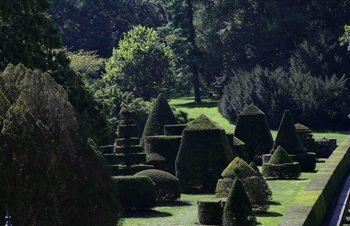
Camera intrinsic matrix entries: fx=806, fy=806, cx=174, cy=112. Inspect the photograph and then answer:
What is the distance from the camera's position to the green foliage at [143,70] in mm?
71750

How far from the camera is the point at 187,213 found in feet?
94.8

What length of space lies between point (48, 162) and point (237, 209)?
1002 centimetres

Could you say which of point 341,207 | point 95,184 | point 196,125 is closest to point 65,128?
point 95,184

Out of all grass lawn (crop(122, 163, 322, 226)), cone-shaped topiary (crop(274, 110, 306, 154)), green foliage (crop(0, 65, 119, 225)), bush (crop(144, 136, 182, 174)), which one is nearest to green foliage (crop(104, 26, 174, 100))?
cone-shaped topiary (crop(274, 110, 306, 154))

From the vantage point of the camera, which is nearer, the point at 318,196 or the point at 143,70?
the point at 318,196

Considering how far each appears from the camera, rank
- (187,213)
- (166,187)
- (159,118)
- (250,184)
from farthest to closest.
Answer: (159,118) → (166,187) → (187,213) → (250,184)

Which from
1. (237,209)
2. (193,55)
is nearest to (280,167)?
(237,209)

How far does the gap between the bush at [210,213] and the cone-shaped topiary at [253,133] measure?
19548 mm

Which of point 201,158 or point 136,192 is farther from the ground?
point 201,158

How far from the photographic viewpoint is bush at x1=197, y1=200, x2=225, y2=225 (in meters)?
26.0

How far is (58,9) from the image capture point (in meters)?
88.1

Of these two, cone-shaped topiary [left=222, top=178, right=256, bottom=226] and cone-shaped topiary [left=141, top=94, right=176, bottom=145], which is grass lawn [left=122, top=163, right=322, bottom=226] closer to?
cone-shaped topiary [left=222, top=178, right=256, bottom=226]

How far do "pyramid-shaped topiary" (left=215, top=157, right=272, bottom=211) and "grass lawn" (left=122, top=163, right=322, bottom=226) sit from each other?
0.50 metres

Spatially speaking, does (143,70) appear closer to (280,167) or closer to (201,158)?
(280,167)
